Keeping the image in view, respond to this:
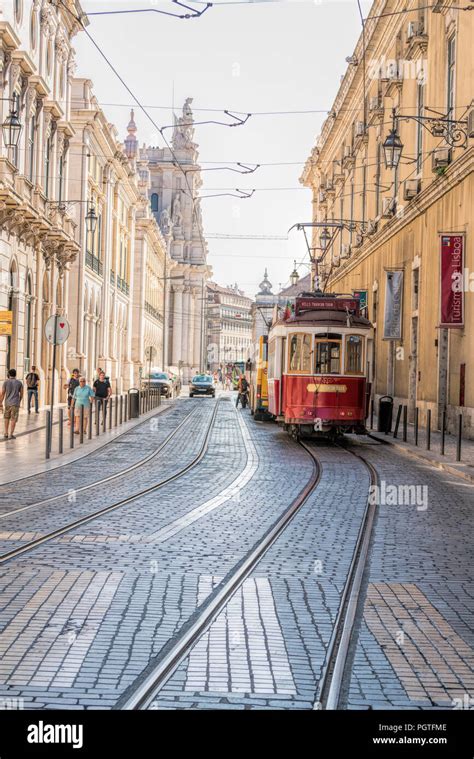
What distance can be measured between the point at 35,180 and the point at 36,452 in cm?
1725

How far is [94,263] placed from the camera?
2133 inches

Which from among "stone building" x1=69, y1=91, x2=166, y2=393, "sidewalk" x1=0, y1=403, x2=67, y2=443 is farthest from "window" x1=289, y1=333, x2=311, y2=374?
"stone building" x1=69, y1=91, x2=166, y2=393

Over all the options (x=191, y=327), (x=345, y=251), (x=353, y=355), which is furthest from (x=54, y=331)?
(x=191, y=327)

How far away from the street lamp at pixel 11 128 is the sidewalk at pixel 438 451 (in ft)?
38.6

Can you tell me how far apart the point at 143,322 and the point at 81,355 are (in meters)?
35.9

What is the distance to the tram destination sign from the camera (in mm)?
24766

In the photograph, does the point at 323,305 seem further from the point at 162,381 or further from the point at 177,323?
the point at 177,323

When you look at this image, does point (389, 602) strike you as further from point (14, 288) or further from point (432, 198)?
point (14, 288)

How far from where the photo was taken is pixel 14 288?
3272 centimetres

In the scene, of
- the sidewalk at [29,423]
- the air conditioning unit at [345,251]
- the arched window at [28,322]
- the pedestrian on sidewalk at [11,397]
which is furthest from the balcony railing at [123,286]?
the pedestrian on sidewalk at [11,397]

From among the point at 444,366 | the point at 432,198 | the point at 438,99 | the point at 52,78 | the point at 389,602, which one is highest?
the point at 52,78

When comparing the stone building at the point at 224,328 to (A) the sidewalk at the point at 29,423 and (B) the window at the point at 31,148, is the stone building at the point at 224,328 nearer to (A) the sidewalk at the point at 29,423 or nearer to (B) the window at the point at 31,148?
(B) the window at the point at 31,148

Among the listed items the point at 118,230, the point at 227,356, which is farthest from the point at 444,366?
the point at 227,356
